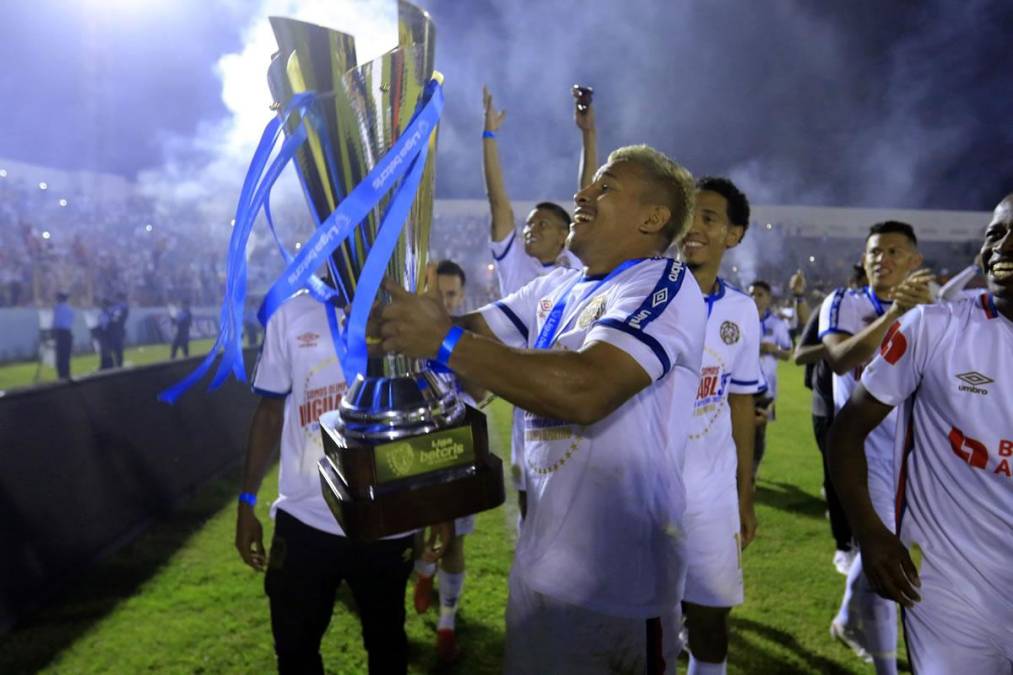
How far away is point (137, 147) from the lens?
31.6m

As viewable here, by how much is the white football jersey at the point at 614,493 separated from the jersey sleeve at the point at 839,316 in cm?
249

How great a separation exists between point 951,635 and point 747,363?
135cm

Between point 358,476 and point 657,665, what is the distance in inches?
41.3

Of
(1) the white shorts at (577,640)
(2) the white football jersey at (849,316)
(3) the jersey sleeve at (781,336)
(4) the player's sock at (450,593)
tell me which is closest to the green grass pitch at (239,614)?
(4) the player's sock at (450,593)

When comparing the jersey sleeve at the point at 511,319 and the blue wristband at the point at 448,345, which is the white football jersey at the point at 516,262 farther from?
the blue wristband at the point at 448,345

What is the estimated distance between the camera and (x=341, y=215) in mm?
1213

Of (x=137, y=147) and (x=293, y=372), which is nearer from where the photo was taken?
(x=293, y=372)

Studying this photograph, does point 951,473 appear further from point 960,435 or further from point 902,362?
point 902,362

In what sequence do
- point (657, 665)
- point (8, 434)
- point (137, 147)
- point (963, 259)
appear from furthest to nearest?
point (963, 259) → point (137, 147) → point (8, 434) → point (657, 665)

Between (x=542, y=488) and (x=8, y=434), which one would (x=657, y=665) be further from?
(x=8, y=434)

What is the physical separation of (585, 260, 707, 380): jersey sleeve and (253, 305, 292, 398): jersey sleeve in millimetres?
1524

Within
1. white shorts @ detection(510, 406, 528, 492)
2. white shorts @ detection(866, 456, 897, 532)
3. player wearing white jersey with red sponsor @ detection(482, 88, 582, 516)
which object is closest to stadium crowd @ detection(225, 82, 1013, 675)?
white shorts @ detection(866, 456, 897, 532)

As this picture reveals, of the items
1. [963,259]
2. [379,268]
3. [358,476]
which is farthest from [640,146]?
[963,259]

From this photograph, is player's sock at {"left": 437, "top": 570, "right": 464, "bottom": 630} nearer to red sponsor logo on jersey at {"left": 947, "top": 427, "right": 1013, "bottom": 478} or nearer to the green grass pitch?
the green grass pitch
